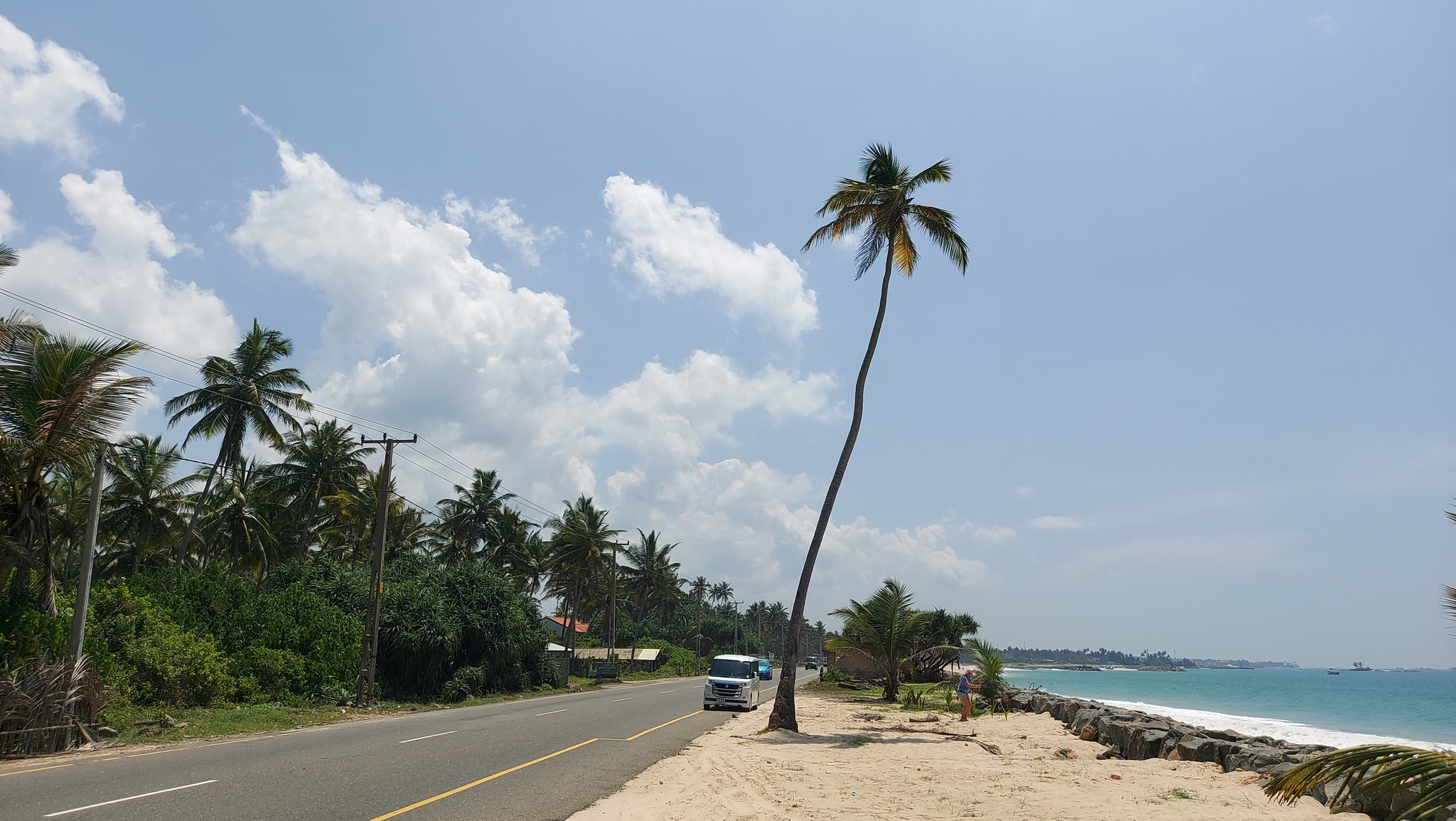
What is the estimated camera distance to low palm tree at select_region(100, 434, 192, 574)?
45406mm

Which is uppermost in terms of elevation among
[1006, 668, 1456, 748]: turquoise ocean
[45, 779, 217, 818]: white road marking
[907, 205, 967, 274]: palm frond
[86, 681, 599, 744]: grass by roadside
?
[907, 205, 967, 274]: palm frond

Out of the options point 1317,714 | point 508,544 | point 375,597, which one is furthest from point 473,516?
point 1317,714

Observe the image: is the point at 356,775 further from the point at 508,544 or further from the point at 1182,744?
the point at 508,544

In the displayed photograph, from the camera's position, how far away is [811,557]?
75.6 ft

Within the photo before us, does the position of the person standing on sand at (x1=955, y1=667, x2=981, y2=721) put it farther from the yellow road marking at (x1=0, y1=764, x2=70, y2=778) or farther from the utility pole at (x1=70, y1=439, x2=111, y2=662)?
the utility pole at (x1=70, y1=439, x2=111, y2=662)

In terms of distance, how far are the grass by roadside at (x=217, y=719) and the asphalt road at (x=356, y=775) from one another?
1104 millimetres

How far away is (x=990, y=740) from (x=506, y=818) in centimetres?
1450

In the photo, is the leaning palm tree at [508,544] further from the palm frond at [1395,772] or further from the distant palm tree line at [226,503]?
the palm frond at [1395,772]

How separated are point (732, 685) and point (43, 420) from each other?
20875 mm

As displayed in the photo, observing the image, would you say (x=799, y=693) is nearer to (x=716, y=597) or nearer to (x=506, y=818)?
(x=506, y=818)

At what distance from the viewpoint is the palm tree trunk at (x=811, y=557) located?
21219 millimetres

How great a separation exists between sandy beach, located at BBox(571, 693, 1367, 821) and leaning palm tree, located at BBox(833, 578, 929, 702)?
1371 centimetres

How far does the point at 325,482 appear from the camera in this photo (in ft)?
166

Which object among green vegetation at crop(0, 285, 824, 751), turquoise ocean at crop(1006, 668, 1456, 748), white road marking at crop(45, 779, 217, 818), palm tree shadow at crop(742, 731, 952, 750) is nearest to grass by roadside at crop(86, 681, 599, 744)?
green vegetation at crop(0, 285, 824, 751)
